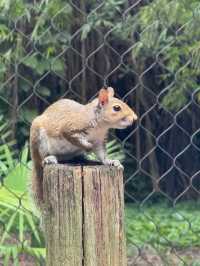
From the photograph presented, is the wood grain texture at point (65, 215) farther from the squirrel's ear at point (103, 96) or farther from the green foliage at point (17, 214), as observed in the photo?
the green foliage at point (17, 214)

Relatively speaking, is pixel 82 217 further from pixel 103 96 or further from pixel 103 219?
pixel 103 96

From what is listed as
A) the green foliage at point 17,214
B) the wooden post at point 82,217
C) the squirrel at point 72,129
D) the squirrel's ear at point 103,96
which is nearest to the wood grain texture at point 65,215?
the wooden post at point 82,217

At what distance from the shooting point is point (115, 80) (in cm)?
273

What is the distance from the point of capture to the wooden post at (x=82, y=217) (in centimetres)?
87

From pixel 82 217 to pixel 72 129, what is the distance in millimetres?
293

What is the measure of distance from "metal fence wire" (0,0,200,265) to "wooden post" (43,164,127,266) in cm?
84

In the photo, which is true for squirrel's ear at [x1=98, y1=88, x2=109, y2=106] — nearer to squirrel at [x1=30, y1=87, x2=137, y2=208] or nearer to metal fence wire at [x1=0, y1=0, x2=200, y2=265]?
squirrel at [x1=30, y1=87, x2=137, y2=208]

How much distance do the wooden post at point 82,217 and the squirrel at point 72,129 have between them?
8.3 inches

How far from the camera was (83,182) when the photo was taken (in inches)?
34.3

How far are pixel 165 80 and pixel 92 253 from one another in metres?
2.00

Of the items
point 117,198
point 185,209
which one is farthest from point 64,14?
point 117,198

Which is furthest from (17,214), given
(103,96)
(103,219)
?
(103,219)

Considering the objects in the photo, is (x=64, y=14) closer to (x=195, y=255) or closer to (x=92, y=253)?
(x=195, y=255)

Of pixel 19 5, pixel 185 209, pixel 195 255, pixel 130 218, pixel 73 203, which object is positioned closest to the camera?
pixel 73 203
